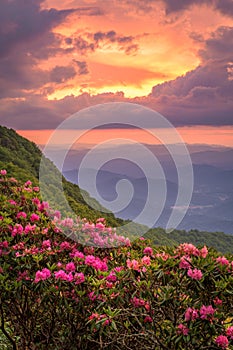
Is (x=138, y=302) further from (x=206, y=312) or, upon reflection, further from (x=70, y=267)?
(x=70, y=267)

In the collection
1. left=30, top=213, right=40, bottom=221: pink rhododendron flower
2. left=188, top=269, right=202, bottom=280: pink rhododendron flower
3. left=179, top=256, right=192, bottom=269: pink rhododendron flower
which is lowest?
left=188, top=269, right=202, bottom=280: pink rhododendron flower

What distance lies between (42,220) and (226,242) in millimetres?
37251

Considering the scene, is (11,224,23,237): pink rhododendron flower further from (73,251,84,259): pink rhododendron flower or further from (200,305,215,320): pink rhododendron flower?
(200,305,215,320): pink rhododendron flower

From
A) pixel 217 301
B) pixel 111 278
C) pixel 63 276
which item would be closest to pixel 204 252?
pixel 217 301

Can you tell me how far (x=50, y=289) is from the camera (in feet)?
17.7

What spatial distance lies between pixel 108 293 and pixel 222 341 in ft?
4.23

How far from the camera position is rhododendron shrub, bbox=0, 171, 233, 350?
16.7 ft

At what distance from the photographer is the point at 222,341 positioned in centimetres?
493

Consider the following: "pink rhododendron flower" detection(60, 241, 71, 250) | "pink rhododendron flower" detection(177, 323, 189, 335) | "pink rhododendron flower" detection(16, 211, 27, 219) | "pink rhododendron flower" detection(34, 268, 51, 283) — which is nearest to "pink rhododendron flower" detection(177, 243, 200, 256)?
"pink rhododendron flower" detection(177, 323, 189, 335)

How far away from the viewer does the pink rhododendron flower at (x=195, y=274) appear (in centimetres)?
515

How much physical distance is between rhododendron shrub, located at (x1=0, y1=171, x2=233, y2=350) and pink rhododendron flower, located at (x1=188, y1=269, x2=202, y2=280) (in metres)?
0.01

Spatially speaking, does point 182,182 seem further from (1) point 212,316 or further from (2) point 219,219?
(2) point 219,219

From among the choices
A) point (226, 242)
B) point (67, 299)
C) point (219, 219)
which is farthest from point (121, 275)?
point (219, 219)

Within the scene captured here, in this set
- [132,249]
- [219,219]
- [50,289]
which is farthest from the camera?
[219,219]
